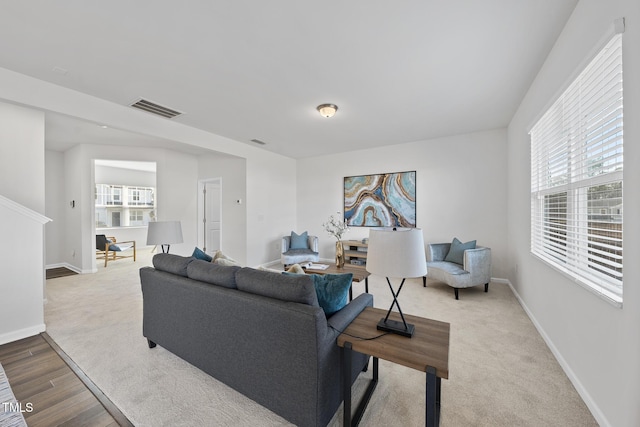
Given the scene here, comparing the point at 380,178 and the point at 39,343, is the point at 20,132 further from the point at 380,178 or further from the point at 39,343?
the point at 380,178

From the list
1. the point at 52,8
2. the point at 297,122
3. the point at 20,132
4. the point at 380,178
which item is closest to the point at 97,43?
the point at 52,8

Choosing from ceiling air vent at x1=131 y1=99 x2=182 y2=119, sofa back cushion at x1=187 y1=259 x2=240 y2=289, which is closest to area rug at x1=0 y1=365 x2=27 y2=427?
sofa back cushion at x1=187 y1=259 x2=240 y2=289

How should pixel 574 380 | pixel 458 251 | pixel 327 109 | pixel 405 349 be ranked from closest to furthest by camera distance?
pixel 405 349 → pixel 574 380 → pixel 327 109 → pixel 458 251

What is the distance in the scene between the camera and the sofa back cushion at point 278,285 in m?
1.49

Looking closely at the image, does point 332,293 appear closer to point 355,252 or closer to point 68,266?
point 355,252

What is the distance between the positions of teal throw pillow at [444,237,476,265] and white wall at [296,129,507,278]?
0.51m

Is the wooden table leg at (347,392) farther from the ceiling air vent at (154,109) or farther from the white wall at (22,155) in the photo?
the white wall at (22,155)

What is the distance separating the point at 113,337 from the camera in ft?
8.40

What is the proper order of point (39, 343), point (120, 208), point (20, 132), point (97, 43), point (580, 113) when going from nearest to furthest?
point (580, 113) → point (97, 43) → point (39, 343) → point (20, 132) → point (120, 208)

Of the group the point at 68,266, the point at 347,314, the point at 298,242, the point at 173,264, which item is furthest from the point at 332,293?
the point at 68,266

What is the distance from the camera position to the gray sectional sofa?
4.52 ft

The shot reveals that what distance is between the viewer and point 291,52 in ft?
7.36

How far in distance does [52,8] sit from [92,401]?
2703 millimetres

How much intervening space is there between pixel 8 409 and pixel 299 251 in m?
4.11
